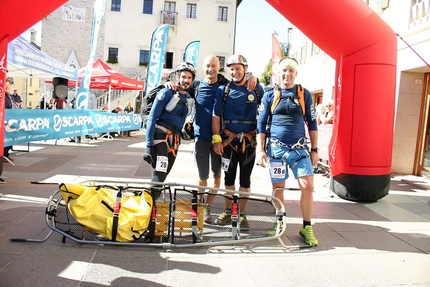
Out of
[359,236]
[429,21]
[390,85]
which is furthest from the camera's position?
[429,21]

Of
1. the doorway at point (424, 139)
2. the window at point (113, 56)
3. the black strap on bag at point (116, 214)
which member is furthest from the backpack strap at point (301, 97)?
the window at point (113, 56)

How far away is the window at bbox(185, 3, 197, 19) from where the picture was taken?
3931cm

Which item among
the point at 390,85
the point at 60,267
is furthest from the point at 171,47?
the point at 60,267

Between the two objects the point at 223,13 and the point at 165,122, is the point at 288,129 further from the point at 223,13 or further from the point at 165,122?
the point at 223,13

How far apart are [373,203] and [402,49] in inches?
188

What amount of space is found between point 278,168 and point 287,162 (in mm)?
133

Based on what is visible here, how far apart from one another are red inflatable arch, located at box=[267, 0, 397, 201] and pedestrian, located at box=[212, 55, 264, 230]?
1.68 meters

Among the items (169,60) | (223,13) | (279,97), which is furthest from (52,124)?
(223,13)

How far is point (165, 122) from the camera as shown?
466cm

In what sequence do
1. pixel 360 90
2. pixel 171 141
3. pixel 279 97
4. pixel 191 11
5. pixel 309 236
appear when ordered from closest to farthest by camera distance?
pixel 309 236
pixel 279 97
pixel 171 141
pixel 360 90
pixel 191 11

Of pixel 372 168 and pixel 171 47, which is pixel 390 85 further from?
pixel 171 47

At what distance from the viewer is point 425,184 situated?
8.44 metres

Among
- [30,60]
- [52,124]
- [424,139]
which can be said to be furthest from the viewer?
[52,124]

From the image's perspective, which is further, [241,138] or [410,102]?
[410,102]
